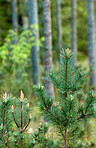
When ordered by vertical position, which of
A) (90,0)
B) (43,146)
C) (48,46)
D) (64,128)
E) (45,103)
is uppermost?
(90,0)

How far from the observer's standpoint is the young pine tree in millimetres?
1903

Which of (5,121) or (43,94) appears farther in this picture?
(43,94)

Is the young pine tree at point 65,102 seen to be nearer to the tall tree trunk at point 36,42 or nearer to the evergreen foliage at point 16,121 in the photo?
the evergreen foliage at point 16,121

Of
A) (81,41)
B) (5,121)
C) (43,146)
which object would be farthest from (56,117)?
(81,41)

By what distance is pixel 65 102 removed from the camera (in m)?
2.04

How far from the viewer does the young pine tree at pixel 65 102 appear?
1903mm

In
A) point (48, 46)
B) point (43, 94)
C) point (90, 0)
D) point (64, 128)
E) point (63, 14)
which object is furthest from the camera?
point (63, 14)

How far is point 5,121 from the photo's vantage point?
1.82 meters

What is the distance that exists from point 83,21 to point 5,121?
20.5 metres

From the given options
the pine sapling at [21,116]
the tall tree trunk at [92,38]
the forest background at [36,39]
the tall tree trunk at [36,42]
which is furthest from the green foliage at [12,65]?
the pine sapling at [21,116]

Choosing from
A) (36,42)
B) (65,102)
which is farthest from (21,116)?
(36,42)

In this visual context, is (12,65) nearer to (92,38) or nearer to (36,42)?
(36,42)

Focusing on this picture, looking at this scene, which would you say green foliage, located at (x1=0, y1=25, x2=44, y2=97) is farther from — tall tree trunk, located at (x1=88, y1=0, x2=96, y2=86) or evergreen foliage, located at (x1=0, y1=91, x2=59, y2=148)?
evergreen foliage, located at (x1=0, y1=91, x2=59, y2=148)

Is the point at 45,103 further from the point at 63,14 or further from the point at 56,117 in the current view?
the point at 63,14
